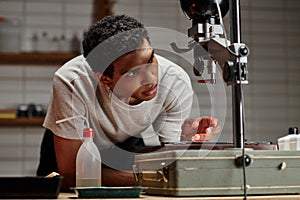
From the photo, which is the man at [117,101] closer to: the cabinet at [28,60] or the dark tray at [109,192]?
the dark tray at [109,192]

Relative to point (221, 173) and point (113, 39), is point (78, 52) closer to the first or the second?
point (113, 39)

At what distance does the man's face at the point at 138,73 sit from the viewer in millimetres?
1601

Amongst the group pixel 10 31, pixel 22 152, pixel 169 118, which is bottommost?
pixel 22 152

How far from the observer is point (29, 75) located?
362 cm

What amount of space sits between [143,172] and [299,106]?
8.81 feet

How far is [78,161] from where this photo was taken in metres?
1.49

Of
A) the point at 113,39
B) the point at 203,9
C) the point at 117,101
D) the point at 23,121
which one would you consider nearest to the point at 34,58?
the point at 23,121

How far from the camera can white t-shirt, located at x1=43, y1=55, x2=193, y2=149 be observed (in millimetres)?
1901

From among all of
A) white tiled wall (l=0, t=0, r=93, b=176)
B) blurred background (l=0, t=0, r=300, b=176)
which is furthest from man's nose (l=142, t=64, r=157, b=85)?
white tiled wall (l=0, t=0, r=93, b=176)

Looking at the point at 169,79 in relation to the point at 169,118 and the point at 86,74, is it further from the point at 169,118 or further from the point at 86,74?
the point at 86,74

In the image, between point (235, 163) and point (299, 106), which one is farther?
point (299, 106)

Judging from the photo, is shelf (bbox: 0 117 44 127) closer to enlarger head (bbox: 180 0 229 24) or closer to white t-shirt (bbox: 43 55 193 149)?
white t-shirt (bbox: 43 55 193 149)

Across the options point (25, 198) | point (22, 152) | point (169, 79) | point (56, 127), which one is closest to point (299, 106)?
point (22, 152)

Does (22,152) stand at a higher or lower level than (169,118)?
lower
